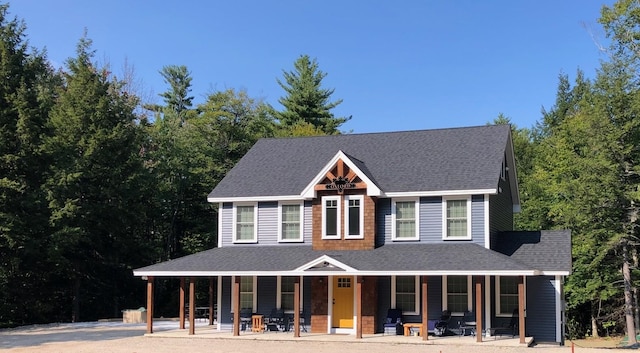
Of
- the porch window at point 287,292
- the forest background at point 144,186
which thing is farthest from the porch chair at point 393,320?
the forest background at point 144,186

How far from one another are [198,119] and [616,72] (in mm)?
25809

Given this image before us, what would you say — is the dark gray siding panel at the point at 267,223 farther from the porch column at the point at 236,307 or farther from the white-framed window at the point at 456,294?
the white-framed window at the point at 456,294

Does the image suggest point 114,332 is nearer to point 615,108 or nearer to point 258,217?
point 258,217

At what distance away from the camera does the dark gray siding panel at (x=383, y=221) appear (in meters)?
26.0

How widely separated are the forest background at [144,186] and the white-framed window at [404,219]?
10341 mm

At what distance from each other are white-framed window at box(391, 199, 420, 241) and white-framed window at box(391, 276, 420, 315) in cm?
157

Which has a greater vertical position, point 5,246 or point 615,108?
point 615,108

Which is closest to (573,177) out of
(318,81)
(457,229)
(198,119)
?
(457,229)

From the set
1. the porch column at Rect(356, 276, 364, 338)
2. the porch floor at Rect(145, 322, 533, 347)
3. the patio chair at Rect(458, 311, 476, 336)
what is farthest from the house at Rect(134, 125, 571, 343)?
the porch floor at Rect(145, 322, 533, 347)

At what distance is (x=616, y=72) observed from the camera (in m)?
32.4

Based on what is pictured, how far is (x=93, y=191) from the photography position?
35.3m

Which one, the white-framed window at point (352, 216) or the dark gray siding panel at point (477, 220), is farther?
the white-framed window at point (352, 216)

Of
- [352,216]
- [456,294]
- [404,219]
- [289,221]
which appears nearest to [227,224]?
[289,221]

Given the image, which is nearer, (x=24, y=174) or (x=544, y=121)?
(x=24, y=174)
